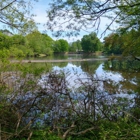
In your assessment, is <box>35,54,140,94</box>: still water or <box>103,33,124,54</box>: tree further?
<box>103,33,124,54</box>: tree

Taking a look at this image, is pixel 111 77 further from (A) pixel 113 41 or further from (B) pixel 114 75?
(B) pixel 114 75

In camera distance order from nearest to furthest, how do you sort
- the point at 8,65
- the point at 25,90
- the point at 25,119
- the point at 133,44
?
1. the point at 25,119
2. the point at 25,90
3. the point at 8,65
4. the point at 133,44

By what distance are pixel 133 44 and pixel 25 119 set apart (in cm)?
584

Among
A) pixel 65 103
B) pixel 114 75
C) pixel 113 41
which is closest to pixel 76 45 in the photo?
pixel 114 75

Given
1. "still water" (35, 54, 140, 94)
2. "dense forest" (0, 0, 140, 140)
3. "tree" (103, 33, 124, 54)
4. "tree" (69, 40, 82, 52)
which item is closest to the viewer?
"dense forest" (0, 0, 140, 140)

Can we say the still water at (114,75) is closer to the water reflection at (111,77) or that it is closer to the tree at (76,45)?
the water reflection at (111,77)

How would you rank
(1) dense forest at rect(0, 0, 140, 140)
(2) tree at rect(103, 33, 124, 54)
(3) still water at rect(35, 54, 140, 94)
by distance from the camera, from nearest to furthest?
(1) dense forest at rect(0, 0, 140, 140) < (3) still water at rect(35, 54, 140, 94) < (2) tree at rect(103, 33, 124, 54)

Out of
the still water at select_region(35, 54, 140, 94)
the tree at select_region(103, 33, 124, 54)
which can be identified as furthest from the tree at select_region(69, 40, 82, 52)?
the tree at select_region(103, 33, 124, 54)

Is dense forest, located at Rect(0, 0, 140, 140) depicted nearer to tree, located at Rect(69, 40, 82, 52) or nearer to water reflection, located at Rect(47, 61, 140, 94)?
water reflection, located at Rect(47, 61, 140, 94)

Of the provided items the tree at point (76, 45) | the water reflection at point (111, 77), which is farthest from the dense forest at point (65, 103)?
the tree at point (76, 45)

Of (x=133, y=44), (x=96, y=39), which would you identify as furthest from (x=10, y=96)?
(x=133, y=44)

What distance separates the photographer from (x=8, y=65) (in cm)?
721

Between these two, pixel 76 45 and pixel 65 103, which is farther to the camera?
pixel 76 45

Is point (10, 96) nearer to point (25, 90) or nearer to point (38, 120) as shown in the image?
point (25, 90)
